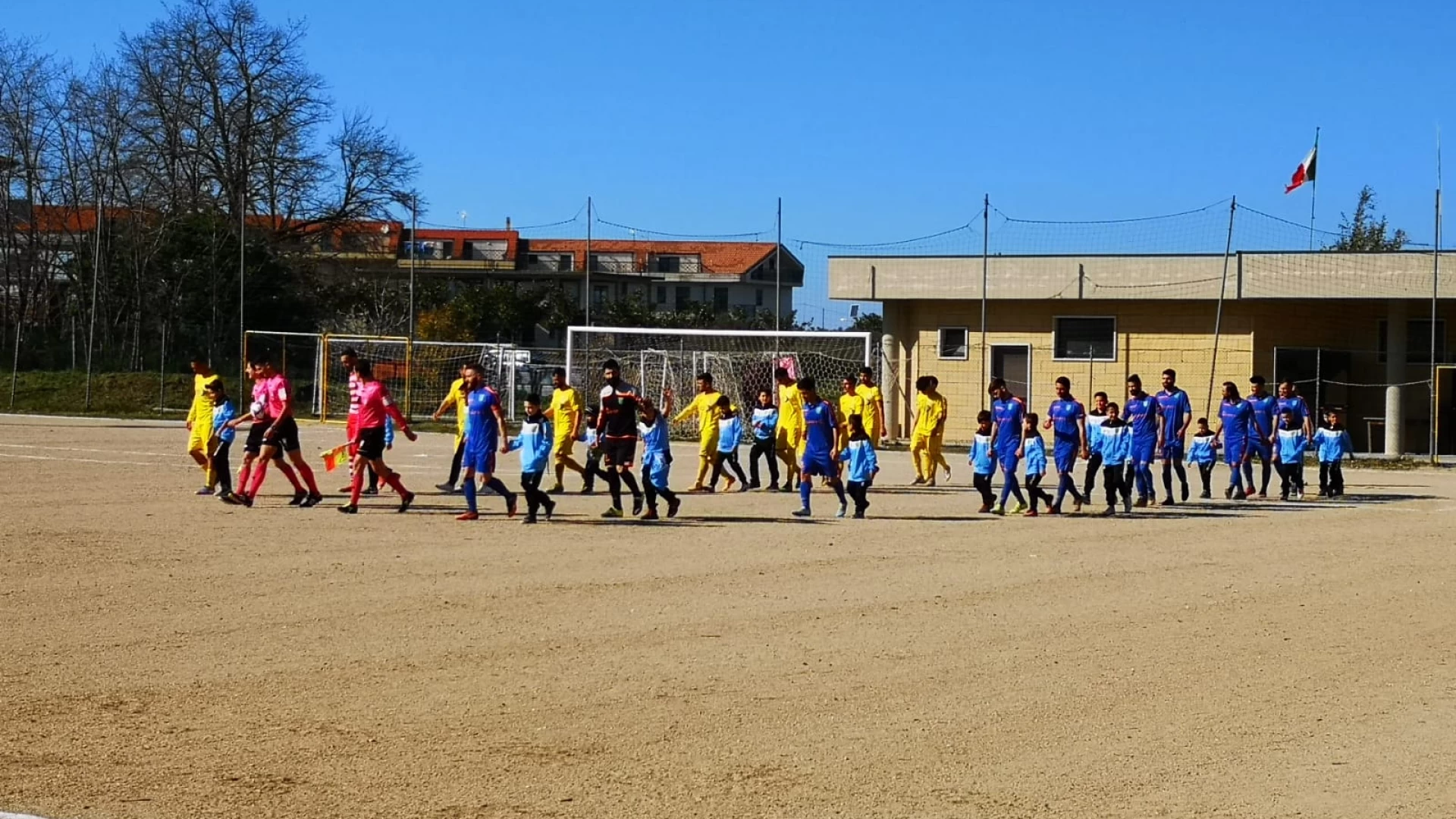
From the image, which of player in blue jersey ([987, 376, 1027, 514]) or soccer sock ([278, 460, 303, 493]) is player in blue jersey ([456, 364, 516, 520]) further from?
player in blue jersey ([987, 376, 1027, 514])

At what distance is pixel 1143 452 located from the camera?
21719mm

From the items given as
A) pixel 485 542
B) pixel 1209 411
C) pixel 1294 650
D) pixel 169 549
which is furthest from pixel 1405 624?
pixel 1209 411

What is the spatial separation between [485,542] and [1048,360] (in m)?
22.9

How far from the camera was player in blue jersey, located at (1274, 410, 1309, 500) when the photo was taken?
23.8m

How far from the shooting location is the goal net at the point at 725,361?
38.4 m

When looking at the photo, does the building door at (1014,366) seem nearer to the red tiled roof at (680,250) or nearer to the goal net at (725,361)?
the goal net at (725,361)

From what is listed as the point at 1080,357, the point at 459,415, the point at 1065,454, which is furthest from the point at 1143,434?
the point at 1080,357

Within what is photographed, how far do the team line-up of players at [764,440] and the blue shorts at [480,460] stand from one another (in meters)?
0.02

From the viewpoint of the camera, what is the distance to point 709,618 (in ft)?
38.1

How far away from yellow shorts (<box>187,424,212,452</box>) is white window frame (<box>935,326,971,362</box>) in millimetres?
20604

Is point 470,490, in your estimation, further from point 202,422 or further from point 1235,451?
point 1235,451

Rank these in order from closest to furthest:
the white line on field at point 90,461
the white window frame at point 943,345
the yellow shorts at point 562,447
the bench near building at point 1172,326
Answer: the yellow shorts at point 562,447
the white line on field at point 90,461
the bench near building at point 1172,326
the white window frame at point 943,345

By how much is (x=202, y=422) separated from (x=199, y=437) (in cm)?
24

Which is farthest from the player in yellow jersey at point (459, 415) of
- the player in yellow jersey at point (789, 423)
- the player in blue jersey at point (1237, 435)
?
the player in blue jersey at point (1237, 435)
